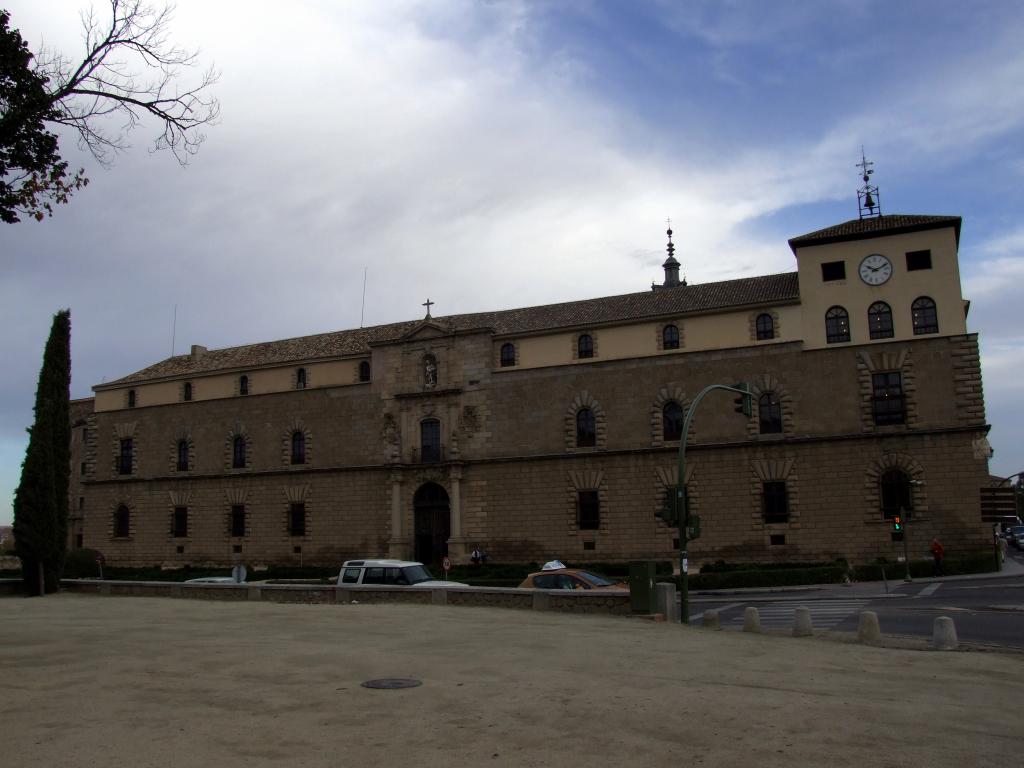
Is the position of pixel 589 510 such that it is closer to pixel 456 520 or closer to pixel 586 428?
pixel 586 428

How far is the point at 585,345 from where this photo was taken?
43.7 m

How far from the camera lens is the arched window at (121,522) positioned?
54.4 m

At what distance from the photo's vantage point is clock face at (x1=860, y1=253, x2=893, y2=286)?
38031 millimetres

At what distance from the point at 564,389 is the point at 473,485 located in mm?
6973

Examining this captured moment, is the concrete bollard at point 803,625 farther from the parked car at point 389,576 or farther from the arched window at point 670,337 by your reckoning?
the arched window at point 670,337

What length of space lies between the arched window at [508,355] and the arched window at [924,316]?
1913 centimetres

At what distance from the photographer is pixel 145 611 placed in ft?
65.9

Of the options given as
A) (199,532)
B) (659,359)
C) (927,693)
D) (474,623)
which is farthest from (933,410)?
(199,532)

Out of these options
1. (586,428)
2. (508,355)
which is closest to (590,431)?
(586,428)

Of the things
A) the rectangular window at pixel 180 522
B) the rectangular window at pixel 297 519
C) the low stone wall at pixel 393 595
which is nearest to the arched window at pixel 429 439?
the rectangular window at pixel 297 519

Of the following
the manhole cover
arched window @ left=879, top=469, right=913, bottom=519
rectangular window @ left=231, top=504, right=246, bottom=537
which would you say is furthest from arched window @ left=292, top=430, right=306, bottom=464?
the manhole cover

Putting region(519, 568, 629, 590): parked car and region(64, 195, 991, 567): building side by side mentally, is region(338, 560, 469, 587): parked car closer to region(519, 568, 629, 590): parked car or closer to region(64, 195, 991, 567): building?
region(519, 568, 629, 590): parked car

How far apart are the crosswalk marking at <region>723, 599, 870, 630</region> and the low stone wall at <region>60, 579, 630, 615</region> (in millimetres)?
3855

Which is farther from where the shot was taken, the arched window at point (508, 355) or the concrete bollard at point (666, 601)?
the arched window at point (508, 355)
